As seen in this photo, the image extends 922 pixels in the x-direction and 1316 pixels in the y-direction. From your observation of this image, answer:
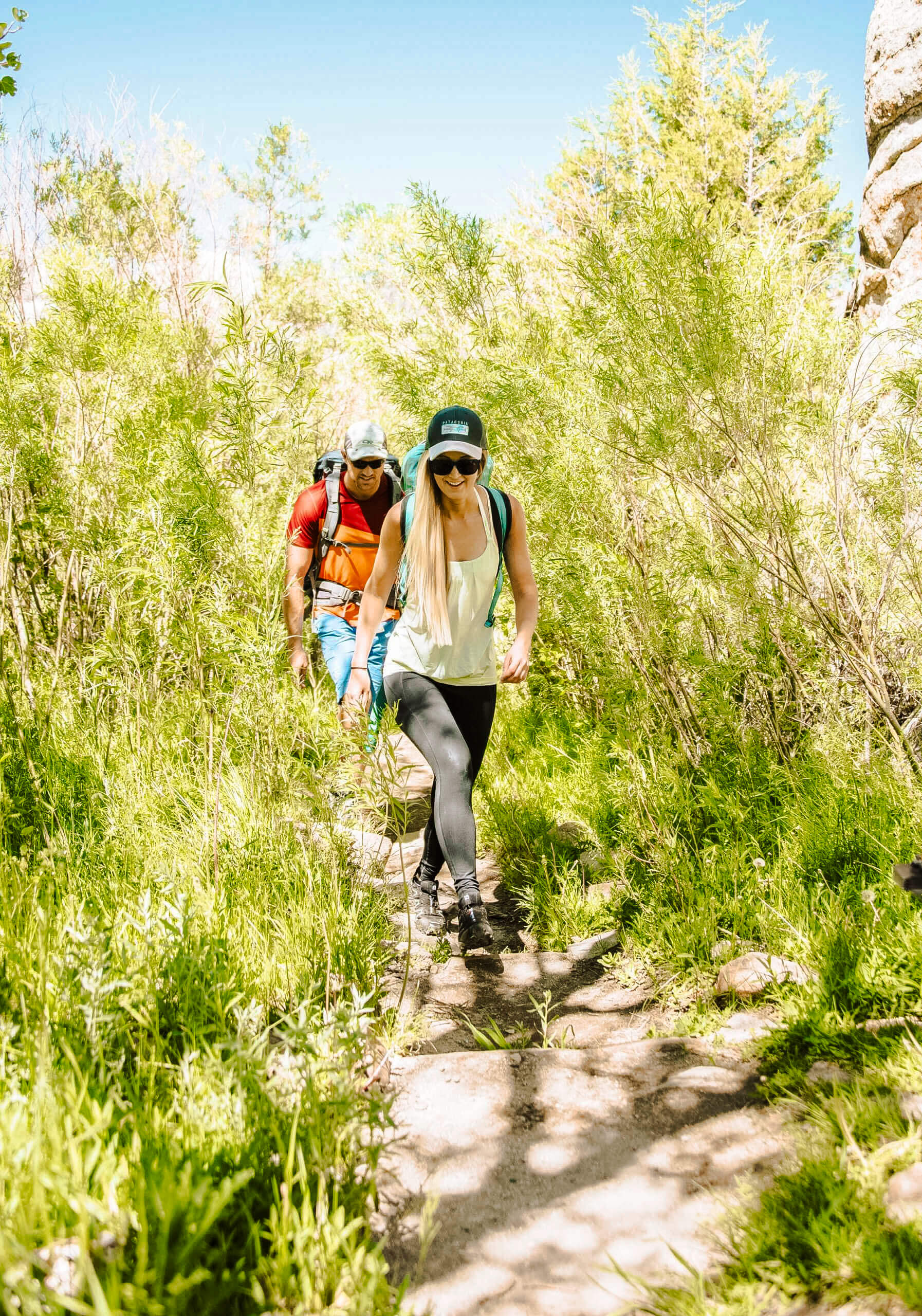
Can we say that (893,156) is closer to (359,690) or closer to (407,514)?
(407,514)

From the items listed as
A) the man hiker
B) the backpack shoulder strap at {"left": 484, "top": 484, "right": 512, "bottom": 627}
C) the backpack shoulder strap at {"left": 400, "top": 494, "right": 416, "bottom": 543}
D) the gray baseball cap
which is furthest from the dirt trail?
the gray baseball cap

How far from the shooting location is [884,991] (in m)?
2.32

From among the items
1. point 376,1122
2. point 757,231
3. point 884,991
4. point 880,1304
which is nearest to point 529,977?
point 884,991

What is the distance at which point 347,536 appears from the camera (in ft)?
14.8

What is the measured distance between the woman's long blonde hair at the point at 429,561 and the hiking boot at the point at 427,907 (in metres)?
1.10

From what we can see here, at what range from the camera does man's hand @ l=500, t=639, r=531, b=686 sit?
3.30 meters

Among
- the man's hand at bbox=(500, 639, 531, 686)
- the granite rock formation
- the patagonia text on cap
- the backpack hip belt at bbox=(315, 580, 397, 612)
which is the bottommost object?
the man's hand at bbox=(500, 639, 531, 686)

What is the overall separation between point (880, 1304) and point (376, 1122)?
0.99m

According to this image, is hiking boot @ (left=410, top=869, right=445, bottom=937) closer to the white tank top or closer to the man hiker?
the white tank top

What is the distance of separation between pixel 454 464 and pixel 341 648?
1607 millimetres

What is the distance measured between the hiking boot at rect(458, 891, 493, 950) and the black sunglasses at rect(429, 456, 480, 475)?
164cm

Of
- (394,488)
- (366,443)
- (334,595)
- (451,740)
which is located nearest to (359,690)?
(451,740)

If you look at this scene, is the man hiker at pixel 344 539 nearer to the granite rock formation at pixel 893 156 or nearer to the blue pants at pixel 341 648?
the blue pants at pixel 341 648

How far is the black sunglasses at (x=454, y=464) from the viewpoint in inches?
126
